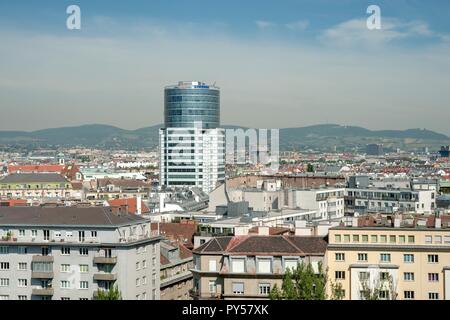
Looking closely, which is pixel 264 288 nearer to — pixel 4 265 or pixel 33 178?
pixel 4 265

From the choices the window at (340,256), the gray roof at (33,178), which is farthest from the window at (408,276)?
the gray roof at (33,178)

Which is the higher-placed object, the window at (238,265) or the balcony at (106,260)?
the window at (238,265)

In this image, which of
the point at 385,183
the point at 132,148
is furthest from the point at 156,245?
the point at 132,148

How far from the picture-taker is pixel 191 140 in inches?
1484

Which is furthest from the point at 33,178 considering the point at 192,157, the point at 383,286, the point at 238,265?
the point at 383,286

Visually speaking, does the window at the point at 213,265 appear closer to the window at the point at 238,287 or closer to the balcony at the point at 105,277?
the window at the point at 238,287

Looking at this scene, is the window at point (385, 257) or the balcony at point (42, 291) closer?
the window at point (385, 257)

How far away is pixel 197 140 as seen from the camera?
3769cm

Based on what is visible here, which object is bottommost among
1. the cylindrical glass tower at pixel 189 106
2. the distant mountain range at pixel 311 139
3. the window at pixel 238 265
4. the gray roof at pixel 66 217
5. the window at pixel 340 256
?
the window at pixel 238 265

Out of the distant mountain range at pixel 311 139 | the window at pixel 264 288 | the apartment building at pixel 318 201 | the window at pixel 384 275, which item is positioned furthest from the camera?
the distant mountain range at pixel 311 139

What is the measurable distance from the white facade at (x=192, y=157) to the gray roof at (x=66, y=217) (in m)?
25.5

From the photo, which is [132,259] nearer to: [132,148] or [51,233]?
[51,233]

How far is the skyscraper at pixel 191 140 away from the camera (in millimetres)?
36531

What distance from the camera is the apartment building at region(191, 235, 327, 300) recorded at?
815 cm
